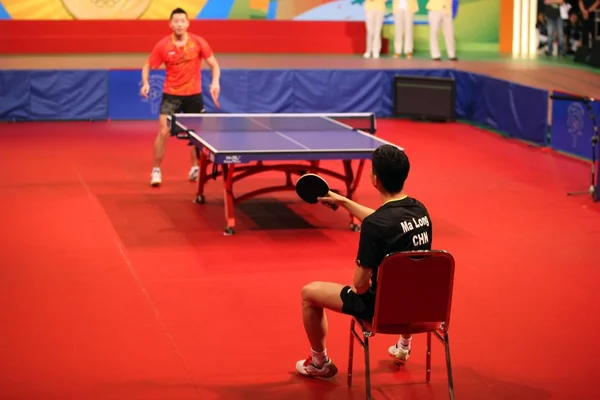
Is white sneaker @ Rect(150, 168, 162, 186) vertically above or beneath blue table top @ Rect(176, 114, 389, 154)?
beneath

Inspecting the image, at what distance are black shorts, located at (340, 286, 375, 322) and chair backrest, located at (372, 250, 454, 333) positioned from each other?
11 cm

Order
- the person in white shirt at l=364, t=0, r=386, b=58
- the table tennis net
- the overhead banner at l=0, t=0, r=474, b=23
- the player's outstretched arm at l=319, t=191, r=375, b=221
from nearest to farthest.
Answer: the player's outstretched arm at l=319, t=191, r=375, b=221, the table tennis net, the person in white shirt at l=364, t=0, r=386, b=58, the overhead banner at l=0, t=0, r=474, b=23

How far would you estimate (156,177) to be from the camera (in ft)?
37.4

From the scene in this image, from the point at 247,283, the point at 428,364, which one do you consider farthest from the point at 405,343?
the point at 247,283

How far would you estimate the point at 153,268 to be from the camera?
8250mm

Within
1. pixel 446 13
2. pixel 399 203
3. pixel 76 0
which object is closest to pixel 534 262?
pixel 399 203

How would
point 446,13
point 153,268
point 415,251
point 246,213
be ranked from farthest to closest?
point 446,13, point 246,213, point 153,268, point 415,251

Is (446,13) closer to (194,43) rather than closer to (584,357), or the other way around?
(194,43)

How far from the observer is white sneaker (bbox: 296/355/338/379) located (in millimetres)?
5930

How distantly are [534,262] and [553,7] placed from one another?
1316cm

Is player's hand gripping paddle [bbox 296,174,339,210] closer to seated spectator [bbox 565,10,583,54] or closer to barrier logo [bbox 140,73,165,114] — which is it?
barrier logo [bbox 140,73,165,114]

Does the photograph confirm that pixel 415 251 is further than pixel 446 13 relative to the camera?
No

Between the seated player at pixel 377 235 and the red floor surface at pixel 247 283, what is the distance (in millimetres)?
552

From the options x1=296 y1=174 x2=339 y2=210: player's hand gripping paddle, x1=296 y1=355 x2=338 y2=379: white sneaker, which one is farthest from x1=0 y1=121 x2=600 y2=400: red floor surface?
x1=296 y1=174 x2=339 y2=210: player's hand gripping paddle
